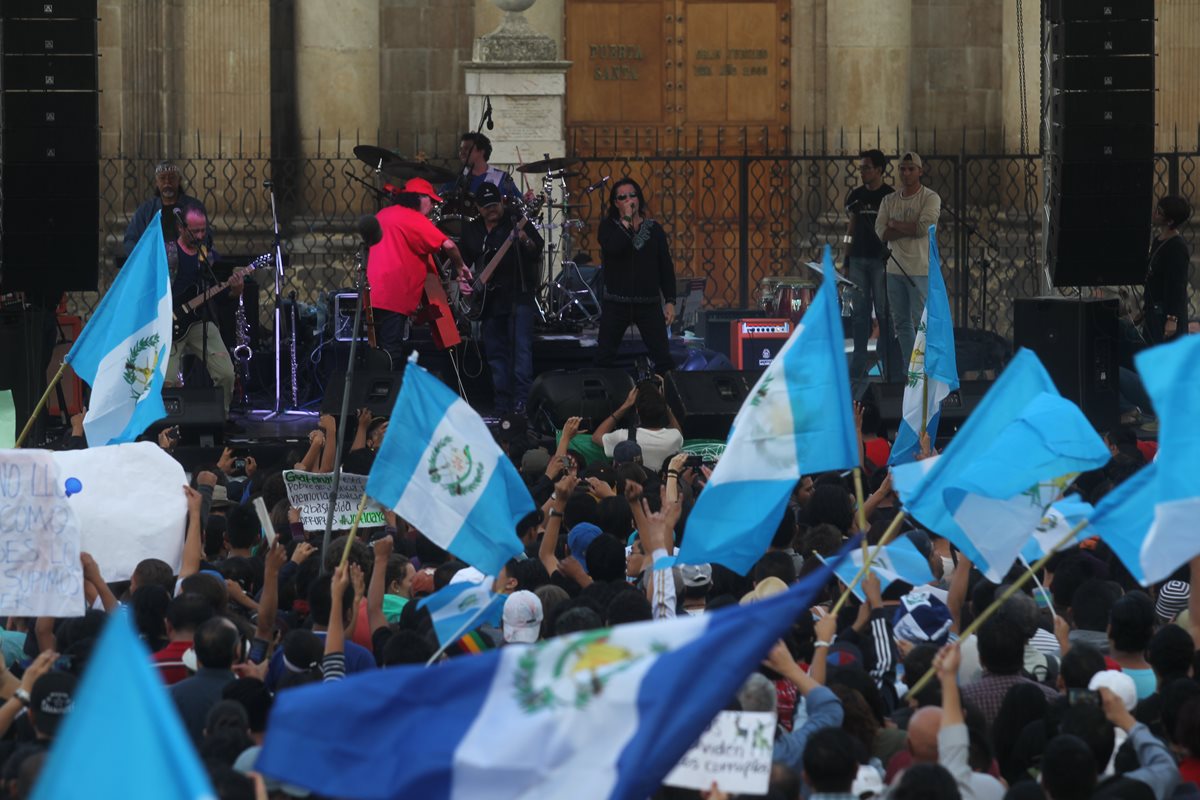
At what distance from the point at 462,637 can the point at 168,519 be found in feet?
6.23

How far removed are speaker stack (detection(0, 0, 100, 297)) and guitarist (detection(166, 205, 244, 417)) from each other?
659 millimetres

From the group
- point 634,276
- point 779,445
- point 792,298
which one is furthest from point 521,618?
point 792,298

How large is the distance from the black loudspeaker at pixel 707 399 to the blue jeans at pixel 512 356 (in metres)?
1.24

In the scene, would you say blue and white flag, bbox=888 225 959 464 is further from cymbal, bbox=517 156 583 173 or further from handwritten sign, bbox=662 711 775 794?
handwritten sign, bbox=662 711 775 794

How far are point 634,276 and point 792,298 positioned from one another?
3804 mm

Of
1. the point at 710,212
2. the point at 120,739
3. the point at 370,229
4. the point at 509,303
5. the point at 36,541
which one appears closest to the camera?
the point at 120,739

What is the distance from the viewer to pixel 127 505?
31.4 feet

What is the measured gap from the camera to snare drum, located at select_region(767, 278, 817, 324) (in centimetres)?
1942

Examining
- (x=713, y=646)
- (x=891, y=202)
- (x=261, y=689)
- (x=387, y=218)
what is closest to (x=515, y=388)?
(x=387, y=218)

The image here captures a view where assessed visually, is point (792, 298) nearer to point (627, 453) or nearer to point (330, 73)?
point (330, 73)

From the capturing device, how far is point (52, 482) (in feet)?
27.0

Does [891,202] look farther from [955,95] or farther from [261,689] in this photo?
[261,689]

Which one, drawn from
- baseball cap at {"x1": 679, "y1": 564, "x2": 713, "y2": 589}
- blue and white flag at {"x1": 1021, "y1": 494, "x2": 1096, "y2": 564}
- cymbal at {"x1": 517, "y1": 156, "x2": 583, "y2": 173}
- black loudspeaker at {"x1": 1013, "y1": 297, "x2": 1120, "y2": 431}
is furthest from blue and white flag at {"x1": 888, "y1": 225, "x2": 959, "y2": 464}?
cymbal at {"x1": 517, "y1": 156, "x2": 583, "y2": 173}

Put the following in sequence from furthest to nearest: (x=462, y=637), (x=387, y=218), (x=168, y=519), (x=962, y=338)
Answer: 1. (x=962, y=338)
2. (x=387, y=218)
3. (x=168, y=519)
4. (x=462, y=637)
